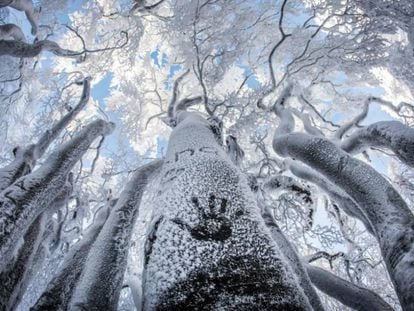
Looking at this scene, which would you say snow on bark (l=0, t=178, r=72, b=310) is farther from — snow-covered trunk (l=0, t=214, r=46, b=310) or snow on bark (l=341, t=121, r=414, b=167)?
snow on bark (l=341, t=121, r=414, b=167)

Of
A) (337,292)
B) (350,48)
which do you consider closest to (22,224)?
(337,292)

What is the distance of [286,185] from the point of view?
5.67 m

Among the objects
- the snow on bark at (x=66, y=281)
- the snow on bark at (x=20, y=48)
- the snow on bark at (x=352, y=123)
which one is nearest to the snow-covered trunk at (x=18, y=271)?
the snow on bark at (x=66, y=281)

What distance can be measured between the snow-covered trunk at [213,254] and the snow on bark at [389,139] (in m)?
1.84

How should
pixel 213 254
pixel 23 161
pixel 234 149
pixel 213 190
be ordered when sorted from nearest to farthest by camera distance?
pixel 213 254 → pixel 213 190 → pixel 23 161 → pixel 234 149

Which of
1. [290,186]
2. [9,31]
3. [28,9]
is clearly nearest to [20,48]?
[9,31]

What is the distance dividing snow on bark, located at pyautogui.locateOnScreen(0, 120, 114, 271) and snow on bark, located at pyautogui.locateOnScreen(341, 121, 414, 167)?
3.46 meters

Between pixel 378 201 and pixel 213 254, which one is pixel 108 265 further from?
pixel 378 201

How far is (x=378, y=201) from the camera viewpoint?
2.47m

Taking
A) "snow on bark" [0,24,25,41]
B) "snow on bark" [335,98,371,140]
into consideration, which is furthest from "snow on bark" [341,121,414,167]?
"snow on bark" [0,24,25,41]

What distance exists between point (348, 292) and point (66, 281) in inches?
127

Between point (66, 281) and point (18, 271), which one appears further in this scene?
point (18, 271)

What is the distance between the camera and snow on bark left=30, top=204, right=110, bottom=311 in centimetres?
263

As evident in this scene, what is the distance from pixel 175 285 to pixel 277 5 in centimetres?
885
